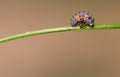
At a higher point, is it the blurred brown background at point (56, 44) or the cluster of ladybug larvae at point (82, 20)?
the cluster of ladybug larvae at point (82, 20)

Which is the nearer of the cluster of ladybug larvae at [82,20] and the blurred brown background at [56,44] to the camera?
the cluster of ladybug larvae at [82,20]

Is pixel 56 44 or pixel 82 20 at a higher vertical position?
pixel 82 20

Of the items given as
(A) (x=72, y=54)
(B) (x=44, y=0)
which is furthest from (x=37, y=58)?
(B) (x=44, y=0)

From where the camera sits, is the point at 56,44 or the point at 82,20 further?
the point at 56,44

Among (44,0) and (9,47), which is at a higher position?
(44,0)

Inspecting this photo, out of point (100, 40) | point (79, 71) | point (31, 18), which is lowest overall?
point (79, 71)

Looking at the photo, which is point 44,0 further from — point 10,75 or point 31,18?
point 10,75

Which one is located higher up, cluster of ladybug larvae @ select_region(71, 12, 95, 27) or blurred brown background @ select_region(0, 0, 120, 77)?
cluster of ladybug larvae @ select_region(71, 12, 95, 27)

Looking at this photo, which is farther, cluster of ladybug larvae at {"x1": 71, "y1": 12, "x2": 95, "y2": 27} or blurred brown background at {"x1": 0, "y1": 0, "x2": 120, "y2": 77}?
blurred brown background at {"x1": 0, "y1": 0, "x2": 120, "y2": 77}
